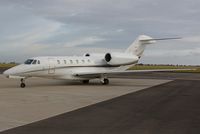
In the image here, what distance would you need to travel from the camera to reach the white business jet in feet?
77.6

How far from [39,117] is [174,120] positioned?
4.09 meters

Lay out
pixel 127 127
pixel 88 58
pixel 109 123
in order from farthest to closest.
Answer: pixel 88 58, pixel 109 123, pixel 127 127

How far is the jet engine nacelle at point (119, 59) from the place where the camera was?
28.4 metres

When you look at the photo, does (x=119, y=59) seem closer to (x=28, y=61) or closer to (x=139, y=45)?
(x=139, y=45)

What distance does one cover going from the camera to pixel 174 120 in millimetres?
10062

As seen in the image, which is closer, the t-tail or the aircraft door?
the aircraft door

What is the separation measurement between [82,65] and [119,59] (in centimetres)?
335

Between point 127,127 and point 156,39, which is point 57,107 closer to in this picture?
point 127,127

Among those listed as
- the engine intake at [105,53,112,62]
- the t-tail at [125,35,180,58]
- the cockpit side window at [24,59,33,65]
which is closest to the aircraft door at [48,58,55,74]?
the cockpit side window at [24,59,33,65]

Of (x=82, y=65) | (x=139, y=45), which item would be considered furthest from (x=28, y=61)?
(x=139, y=45)

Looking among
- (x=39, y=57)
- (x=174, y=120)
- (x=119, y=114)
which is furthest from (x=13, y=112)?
(x=39, y=57)

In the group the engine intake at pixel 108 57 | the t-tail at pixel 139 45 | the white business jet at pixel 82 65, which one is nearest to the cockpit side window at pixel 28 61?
the white business jet at pixel 82 65

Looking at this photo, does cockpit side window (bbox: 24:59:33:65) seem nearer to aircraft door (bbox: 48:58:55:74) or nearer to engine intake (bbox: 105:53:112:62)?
aircraft door (bbox: 48:58:55:74)

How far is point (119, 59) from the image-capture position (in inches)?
1129
